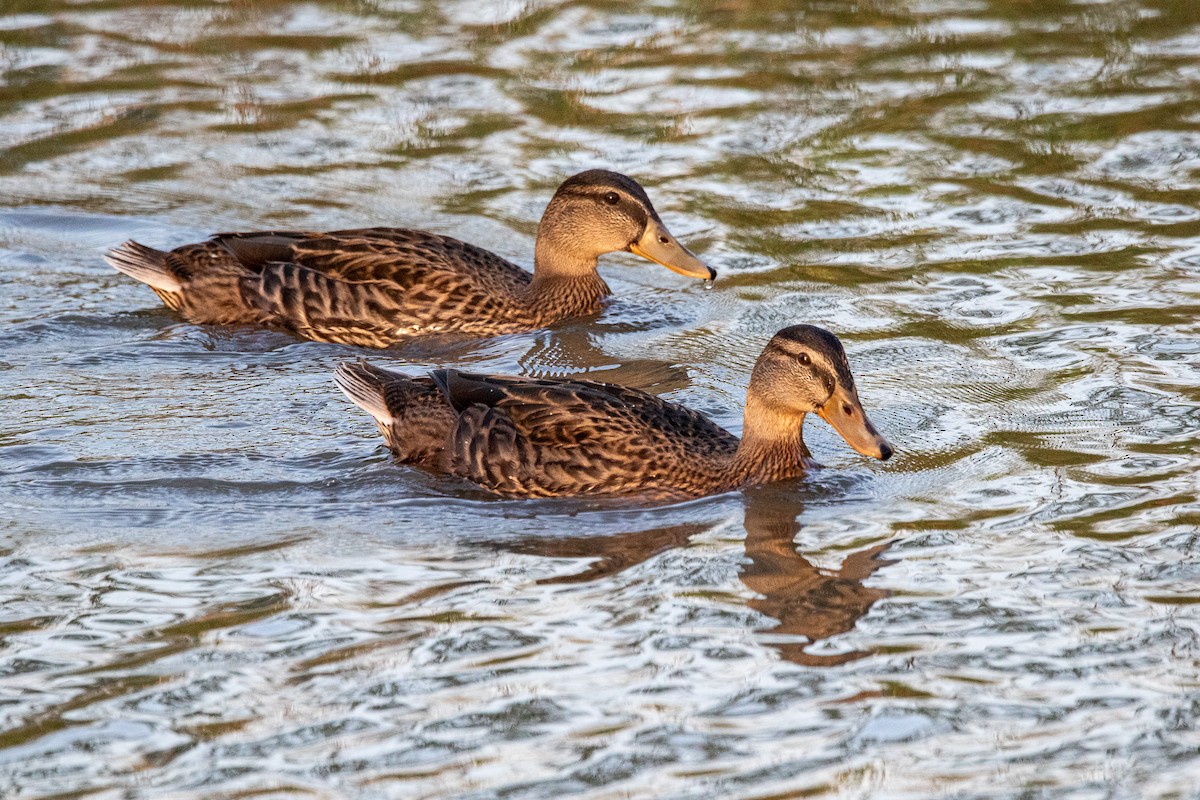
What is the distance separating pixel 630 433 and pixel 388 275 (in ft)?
10.2

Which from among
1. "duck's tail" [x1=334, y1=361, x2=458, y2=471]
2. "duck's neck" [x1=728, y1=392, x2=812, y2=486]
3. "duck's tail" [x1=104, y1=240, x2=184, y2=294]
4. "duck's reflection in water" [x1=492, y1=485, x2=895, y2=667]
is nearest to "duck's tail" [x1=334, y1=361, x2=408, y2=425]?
"duck's tail" [x1=334, y1=361, x2=458, y2=471]

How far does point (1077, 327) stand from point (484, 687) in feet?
16.9

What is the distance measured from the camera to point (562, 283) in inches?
446

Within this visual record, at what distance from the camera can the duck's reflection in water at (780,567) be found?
21.8 feet

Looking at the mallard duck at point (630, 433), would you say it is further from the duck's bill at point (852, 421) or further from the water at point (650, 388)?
the water at point (650, 388)

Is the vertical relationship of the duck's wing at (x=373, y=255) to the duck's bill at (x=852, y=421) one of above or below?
above

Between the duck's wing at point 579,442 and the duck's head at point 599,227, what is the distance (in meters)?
2.64

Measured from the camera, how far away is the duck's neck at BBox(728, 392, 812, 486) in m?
8.31

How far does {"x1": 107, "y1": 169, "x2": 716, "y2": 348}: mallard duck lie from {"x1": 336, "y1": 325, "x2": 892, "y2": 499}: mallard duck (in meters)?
2.28

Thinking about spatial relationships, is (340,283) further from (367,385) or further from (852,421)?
(852,421)

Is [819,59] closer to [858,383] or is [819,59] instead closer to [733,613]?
[858,383]

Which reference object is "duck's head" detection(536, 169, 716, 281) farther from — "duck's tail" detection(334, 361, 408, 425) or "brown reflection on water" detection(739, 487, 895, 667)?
"brown reflection on water" detection(739, 487, 895, 667)

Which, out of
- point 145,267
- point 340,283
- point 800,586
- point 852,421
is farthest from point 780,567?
point 145,267

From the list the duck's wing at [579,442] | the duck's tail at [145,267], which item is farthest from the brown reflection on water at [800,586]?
the duck's tail at [145,267]
